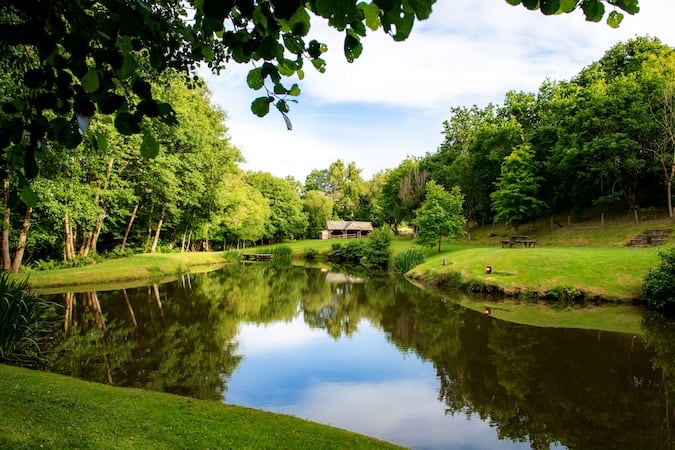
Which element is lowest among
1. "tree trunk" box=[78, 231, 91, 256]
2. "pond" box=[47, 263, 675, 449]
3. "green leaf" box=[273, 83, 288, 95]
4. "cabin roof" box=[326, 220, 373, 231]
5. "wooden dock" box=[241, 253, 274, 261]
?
"pond" box=[47, 263, 675, 449]

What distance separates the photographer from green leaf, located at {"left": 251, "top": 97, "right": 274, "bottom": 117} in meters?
2.19

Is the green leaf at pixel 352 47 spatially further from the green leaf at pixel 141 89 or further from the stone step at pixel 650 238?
the stone step at pixel 650 238

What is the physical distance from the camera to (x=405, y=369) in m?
10.7

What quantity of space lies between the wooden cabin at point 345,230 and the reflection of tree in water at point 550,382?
2310 inches

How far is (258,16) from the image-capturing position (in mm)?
2123

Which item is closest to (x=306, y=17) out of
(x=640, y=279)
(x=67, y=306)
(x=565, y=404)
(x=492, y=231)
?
(x=565, y=404)

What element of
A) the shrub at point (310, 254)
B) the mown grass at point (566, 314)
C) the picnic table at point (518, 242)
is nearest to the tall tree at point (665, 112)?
the picnic table at point (518, 242)

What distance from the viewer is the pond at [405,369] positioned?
7.41m

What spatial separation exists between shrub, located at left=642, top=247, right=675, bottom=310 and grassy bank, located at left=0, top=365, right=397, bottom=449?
14.3 m

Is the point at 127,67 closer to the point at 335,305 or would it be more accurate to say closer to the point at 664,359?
the point at 664,359

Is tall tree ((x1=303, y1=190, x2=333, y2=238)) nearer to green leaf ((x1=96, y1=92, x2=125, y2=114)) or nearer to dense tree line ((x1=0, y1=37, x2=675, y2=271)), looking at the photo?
dense tree line ((x1=0, y1=37, x2=675, y2=271))

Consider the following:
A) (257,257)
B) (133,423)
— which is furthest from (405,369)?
(257,257)

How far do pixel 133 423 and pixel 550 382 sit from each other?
26.7 ft

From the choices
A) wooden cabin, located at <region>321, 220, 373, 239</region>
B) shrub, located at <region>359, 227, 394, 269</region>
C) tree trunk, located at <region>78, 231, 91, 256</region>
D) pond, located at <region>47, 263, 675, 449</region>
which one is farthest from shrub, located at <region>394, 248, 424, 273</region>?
wooden cabin, located at <region>321, 220, 373, 239</region>
